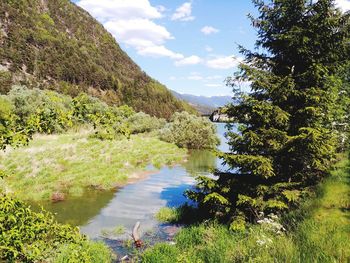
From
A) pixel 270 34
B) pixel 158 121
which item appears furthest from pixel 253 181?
pixel 158 121

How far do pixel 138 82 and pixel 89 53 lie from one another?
2839 centimetres

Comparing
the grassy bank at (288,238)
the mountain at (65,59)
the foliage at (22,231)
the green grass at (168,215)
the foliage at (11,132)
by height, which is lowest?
the green grass at (168,215)

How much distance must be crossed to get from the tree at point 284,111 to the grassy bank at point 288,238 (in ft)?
2.73

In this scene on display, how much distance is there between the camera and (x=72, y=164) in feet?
89.0

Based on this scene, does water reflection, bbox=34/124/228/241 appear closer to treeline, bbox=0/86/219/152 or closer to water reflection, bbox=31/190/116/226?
water reflection, bbox=31/190/116/226

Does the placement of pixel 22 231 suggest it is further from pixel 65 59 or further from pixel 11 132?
pixel 65 59

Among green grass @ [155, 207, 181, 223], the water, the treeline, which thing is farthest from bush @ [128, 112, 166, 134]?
green grass @ [155, 207, 181, 223]

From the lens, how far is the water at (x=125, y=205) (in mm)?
15664

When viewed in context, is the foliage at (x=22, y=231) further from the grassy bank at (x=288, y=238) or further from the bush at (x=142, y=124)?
the bush at (x=142, y=124)

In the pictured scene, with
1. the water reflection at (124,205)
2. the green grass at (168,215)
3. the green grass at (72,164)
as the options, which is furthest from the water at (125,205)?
the green grass at (72,164)

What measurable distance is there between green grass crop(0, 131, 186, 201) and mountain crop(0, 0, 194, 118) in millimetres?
60083

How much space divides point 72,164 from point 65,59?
4851 inches

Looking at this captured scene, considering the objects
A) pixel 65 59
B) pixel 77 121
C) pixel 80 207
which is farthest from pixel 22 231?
pixel 65 59

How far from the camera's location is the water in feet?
51.4
